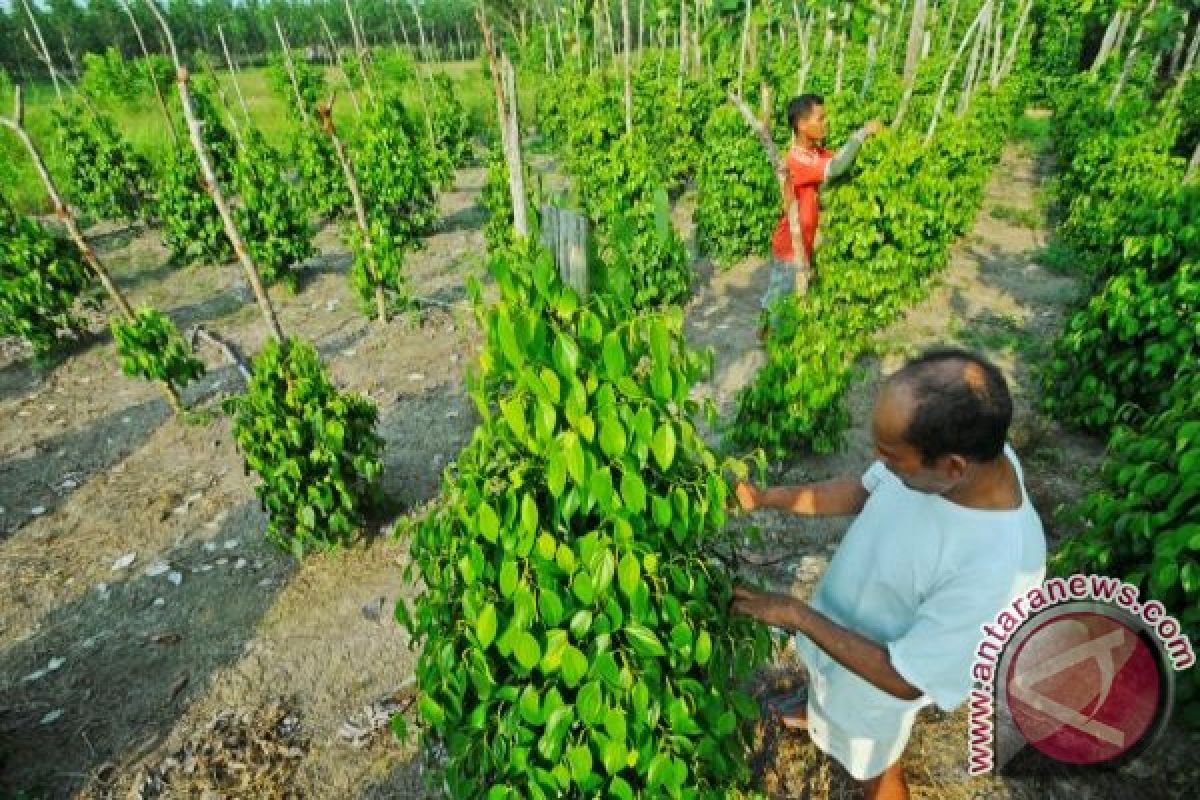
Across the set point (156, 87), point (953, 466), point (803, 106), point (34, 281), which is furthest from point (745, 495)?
point (34, 281)

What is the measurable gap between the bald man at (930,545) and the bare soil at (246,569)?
1.40 meters

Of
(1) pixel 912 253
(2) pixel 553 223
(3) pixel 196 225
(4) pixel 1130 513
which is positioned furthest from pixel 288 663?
(3) pixel 196 225

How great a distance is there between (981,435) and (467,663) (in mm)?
1412

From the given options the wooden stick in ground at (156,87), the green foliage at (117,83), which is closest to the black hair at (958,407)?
the wooden stick in ground at (156,87)

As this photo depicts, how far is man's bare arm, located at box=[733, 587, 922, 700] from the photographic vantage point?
Result: 5.59ft

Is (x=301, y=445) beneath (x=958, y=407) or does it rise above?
beneath

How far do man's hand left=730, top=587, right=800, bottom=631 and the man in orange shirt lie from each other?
10.8 feet

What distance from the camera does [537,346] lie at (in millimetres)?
1390

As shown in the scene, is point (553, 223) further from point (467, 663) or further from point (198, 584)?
point (198, 584)

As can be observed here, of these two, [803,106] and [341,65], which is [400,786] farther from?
[341,65]

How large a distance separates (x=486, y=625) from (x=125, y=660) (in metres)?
3.45

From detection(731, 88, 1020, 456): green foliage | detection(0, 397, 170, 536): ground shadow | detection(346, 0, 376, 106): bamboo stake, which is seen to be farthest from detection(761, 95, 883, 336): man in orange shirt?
detection(346, 0, 376, 106): bamboo stake

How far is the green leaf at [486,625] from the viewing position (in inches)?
58.6

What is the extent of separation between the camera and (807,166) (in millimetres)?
5090
